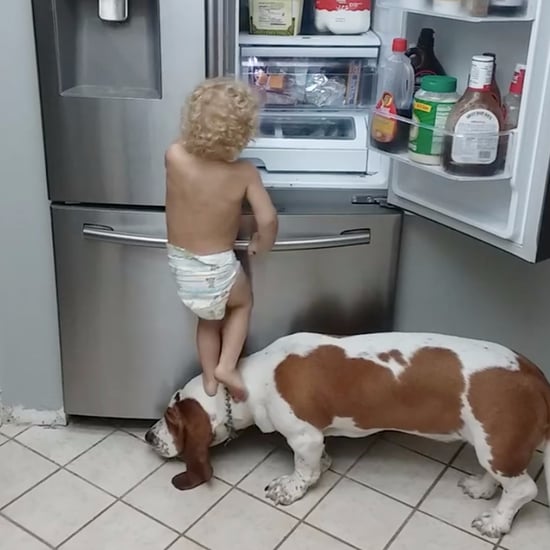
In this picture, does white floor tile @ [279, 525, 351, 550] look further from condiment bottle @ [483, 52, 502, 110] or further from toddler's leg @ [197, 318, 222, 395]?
condiment bottle @ [483, 52, 502, 110]

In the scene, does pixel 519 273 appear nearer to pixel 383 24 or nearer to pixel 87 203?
pixel 383 24

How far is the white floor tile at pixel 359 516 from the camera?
1.80 metres

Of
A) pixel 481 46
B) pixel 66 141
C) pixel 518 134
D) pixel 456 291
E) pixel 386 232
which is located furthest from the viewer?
pixel 456 291

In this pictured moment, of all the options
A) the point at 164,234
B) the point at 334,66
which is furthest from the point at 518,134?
the point at 164,234

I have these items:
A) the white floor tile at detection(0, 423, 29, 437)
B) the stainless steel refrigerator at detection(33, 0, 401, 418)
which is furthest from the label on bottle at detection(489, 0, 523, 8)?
the white floor tile at detection(0, 423, 29, 437)

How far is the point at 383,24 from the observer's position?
1936 millimetres

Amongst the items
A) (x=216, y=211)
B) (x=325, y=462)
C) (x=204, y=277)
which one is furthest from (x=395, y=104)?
(x=325, y=462)

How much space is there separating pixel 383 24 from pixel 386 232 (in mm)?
505

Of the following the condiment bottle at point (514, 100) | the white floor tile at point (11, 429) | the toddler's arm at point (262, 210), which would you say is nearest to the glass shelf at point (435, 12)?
the condiment bottle at point (514, 100)

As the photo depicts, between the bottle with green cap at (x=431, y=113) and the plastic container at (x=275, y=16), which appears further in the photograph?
the plastic container at (x=275, y=16)

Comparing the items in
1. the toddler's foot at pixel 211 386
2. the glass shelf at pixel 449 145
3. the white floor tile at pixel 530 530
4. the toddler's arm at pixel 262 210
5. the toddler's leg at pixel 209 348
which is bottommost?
the white floor tile at pixel 530 530

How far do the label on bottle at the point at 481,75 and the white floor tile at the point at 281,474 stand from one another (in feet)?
3.30

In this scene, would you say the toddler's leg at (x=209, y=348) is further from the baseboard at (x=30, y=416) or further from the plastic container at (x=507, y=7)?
the plastic container at (x=507, y=7)

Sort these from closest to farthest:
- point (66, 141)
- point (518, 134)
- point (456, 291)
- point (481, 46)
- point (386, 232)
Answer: point (518, 134), point (481, 46), point (66, 141), point (386, 232), point (456, 291)
